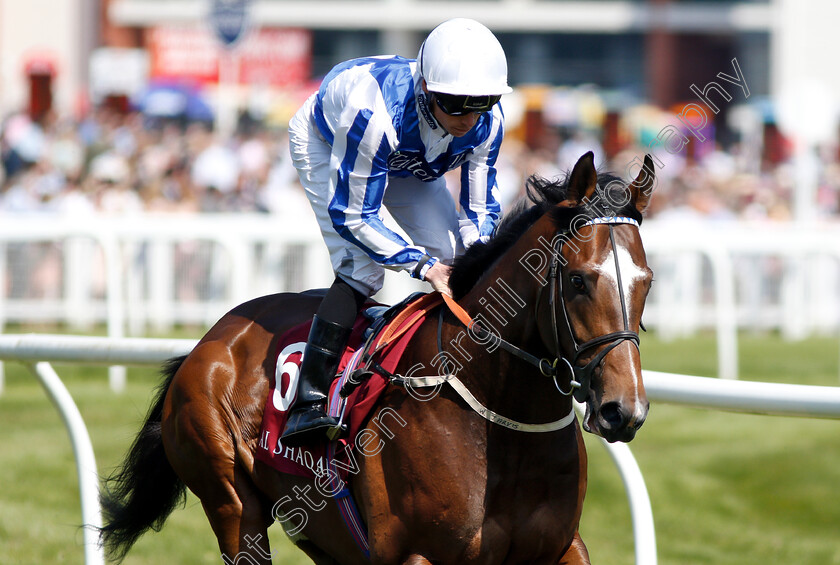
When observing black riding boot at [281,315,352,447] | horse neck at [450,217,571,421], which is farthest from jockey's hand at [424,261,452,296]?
black riding boot at [281,315,352,447]

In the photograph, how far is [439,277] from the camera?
3369 millimetres

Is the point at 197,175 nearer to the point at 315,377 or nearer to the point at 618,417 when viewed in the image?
the point at 315,377

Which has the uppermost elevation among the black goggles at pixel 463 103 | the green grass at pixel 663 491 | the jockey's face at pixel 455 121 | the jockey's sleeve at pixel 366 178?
the black goggles at pixel 463 103

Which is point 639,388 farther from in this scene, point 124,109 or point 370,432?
point 124,109

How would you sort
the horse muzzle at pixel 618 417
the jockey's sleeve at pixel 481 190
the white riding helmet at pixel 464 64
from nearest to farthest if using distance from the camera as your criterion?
the horse muzzle at pixel 618 417
the white riding helmet at pixel 464 64
the jockey's sleeve at pixel 481 190

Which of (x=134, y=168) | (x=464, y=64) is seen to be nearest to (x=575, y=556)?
(x=464, y=64)

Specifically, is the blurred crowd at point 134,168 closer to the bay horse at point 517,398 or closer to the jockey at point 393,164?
the jockey at point 393,164

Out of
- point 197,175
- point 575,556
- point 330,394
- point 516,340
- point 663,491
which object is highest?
point 516,340

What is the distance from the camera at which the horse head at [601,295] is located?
9.08ft

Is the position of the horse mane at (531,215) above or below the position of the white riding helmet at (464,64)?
below

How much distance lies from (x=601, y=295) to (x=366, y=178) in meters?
0.88

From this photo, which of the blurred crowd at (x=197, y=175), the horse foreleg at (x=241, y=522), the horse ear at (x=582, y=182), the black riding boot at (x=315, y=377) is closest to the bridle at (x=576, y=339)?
Answer: the horse ear at (x=582, y=182)

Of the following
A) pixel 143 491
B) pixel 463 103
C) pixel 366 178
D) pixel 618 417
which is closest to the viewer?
pixel 618 417

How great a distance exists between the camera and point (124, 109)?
757 inches
